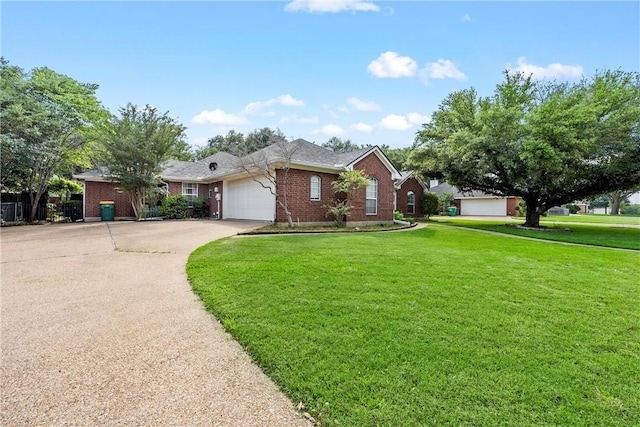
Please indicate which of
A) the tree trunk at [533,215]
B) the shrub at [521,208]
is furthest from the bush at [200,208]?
the shrub at [521,208]

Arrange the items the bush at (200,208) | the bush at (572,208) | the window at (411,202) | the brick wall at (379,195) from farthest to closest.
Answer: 1. the bush at (572,208)
2. the window at (411,202)
3. the bush at (200,208)
4. the brick wall at (379,195)

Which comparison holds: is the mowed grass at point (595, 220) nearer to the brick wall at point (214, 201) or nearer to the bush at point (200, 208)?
the brick wall at point (214, 201)

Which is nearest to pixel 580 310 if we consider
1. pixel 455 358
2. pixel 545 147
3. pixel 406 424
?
pixel 455 358

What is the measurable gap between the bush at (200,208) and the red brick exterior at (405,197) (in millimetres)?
14418

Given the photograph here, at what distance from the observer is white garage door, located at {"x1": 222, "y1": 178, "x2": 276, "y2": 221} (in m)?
15.2

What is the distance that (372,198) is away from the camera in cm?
1598

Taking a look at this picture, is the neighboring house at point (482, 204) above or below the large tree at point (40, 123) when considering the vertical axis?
below

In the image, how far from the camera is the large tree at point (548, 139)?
13180mm

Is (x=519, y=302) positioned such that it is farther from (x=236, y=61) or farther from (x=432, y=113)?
(x=432, y=113)

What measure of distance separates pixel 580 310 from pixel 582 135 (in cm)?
1330

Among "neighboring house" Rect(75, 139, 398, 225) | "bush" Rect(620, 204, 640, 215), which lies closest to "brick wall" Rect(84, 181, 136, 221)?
"neighboring house" Rect(75, 139, 398, 225)

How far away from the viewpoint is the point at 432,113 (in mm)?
21484

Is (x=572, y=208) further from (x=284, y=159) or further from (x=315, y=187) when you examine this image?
(x=284, y=159)

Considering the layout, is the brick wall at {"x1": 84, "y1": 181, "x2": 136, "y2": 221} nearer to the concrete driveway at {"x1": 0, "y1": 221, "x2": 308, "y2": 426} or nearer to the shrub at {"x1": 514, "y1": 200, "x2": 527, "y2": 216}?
the concrete driveway at {"x1": 0, "y1": 221, "x2": 308, "y2": 426}
